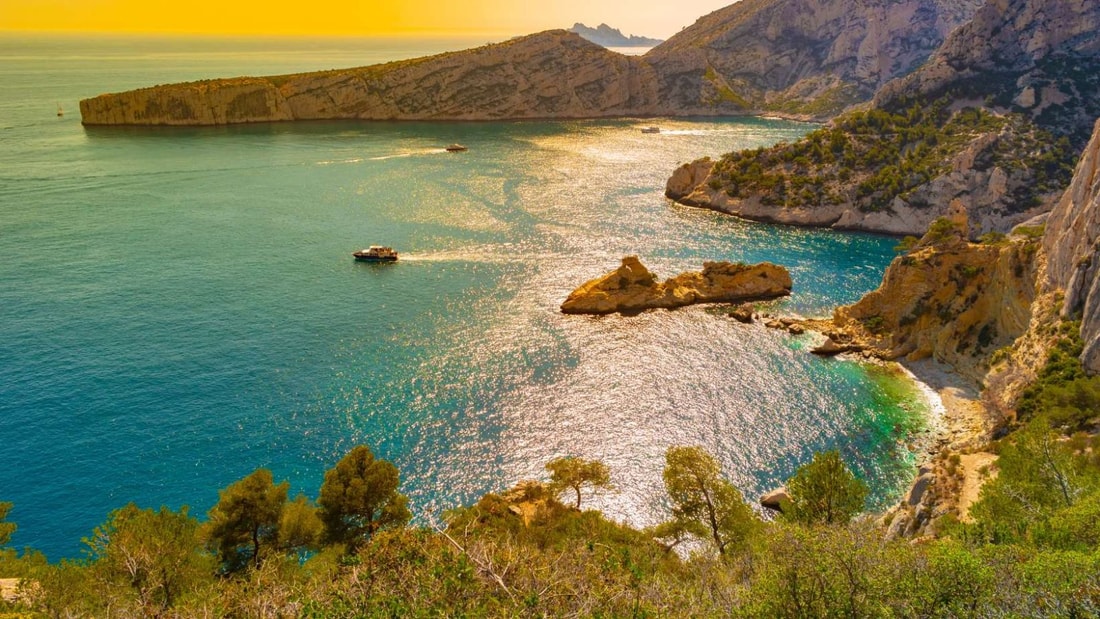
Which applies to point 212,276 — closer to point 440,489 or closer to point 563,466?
point 440,489

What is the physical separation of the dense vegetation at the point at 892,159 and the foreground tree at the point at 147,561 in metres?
113

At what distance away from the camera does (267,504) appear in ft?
132

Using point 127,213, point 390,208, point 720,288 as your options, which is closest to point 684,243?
point 720,288

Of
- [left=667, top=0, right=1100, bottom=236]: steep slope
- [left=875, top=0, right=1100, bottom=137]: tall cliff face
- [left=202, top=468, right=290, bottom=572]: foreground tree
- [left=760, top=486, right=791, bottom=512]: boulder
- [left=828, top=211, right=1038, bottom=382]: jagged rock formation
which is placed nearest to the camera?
[left=202, top=468, right=290, bottom=572]: foreground tree

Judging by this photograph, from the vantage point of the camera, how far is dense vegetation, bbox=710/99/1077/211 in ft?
383

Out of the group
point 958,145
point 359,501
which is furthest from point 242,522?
point 958,145

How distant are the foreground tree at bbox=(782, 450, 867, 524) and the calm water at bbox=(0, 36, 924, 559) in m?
10.4

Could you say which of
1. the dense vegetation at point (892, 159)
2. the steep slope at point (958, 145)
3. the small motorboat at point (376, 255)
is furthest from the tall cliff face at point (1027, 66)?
the small motorboat at point (376, 255)

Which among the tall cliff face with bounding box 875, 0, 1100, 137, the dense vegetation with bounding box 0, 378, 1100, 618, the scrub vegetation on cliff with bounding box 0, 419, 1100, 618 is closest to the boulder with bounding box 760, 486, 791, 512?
the dense vegetation with bounding box 0, 378, 1100, 618

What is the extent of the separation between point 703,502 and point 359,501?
71.7 feet

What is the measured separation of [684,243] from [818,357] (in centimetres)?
4130

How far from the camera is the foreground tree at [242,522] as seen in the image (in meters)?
39.5

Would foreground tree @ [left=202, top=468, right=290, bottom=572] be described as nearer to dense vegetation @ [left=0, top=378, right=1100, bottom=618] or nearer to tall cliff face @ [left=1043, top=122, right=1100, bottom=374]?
dense vegetation @ [left=0, top=378, right=1100, bottom=618]

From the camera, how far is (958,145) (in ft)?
404
